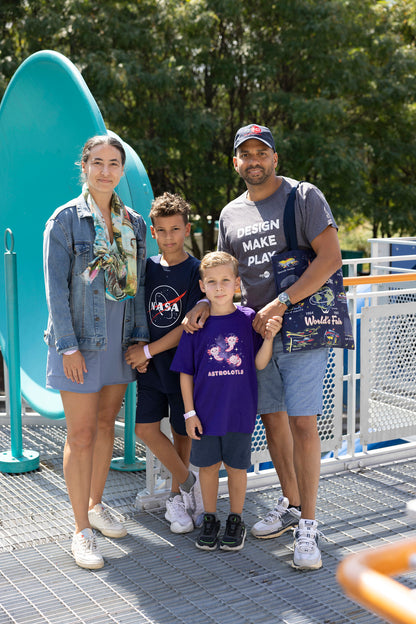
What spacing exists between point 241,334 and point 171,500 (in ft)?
3.59

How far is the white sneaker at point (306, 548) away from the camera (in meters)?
3.43

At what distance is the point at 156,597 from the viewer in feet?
10.6

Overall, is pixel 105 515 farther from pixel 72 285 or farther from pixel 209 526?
pixel 72 285

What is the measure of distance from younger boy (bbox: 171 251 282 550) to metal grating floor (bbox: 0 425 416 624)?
0.80 feet

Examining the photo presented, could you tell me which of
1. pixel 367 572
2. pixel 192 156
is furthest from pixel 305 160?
pixel 367 572

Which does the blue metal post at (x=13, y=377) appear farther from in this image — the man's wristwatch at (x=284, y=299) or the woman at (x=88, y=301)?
the man's wristwatch at (x=284, y=299)

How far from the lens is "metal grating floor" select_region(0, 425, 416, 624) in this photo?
3.09 metres

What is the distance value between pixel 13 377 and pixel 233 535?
78.0 inches

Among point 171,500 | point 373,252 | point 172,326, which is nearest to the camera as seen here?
point 172,326

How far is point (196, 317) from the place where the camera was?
11.5 feet

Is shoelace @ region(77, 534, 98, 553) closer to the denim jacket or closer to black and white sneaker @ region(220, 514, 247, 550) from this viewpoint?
black and white sneaker @ region(220, 514, 247, 550)

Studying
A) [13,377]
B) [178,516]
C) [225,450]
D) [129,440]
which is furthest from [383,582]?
[13,377]

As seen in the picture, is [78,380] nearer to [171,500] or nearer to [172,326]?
[172,326]

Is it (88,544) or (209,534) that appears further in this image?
(209,534)
